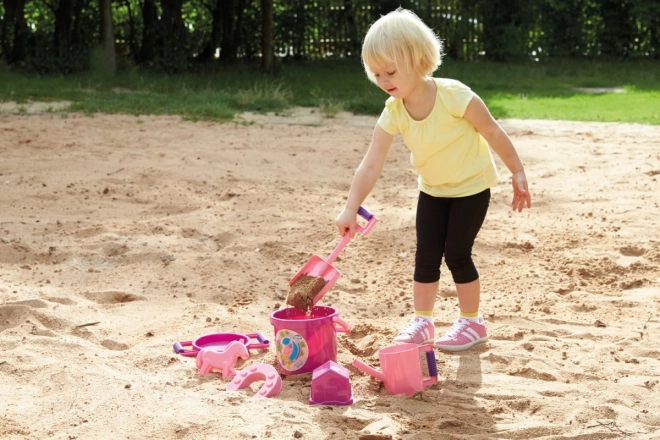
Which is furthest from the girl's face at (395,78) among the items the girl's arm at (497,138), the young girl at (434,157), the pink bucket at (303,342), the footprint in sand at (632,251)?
the footprint in sand at (632,251)

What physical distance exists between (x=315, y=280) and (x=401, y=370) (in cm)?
46

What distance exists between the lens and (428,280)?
3447mm

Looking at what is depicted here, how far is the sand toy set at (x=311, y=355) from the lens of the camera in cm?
279

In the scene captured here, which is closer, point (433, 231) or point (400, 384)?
point (400, 384)

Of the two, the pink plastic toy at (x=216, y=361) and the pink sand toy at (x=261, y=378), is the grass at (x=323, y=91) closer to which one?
the pink plastic toy at (x=216, y=361)

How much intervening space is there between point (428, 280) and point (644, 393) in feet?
3.00

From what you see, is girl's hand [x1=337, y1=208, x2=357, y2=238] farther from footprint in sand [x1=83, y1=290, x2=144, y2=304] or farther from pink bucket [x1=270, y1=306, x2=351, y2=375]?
footprint in sand [x1=83, y1=290, x2=144, y2=304]

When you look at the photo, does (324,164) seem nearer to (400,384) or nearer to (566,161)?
(566,161)

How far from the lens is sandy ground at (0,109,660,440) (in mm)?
2709

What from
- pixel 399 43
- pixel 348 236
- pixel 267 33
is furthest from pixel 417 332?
pixel 267 33

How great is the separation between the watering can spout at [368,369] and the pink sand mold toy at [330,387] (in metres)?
0.13

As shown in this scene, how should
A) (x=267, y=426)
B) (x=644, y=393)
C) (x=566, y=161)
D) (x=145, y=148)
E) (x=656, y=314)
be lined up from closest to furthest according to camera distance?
(x=267, y=426)
(x=644, y=393)
(x=656, y=314)
(x=566, y=161)
(x=145, y=148)

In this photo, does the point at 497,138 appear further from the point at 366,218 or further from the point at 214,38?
the point at 214,38

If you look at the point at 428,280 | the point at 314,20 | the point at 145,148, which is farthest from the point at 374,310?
the point at 314,20
